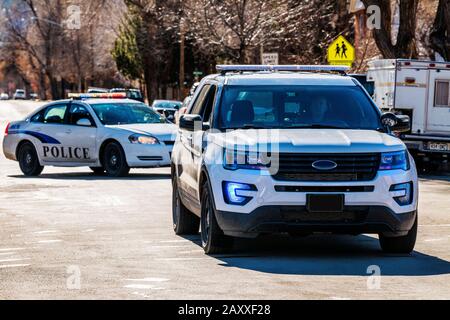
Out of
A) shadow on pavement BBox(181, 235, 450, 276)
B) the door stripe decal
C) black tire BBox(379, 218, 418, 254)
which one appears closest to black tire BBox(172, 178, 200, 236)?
shadow on pavement BBox(181, 235, 450, 276)

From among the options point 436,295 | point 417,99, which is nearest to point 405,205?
point 436,295

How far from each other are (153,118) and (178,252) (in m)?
12.8

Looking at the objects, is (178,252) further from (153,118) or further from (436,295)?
(153,118)

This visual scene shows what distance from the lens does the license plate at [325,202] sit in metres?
10.6

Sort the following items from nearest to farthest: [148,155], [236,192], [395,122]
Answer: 1. [236,192]
2. [395,122]
3. [148,155]

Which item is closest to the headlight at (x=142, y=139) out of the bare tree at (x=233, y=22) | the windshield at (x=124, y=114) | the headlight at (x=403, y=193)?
the windshield at (x=124, y=114)

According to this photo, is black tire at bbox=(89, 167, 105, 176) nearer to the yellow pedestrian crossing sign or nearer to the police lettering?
the police lettering

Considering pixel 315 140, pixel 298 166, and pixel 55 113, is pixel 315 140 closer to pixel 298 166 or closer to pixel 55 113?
pixel 298 166

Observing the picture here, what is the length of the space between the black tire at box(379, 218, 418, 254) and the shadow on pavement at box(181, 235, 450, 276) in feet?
0.25

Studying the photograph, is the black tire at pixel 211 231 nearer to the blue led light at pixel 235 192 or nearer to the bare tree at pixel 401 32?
the blue led light at pixel 235 192

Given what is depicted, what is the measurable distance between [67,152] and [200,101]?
11.7 m

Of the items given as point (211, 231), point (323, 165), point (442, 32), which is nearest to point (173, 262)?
point (211, 231)

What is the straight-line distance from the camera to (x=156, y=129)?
2358cm

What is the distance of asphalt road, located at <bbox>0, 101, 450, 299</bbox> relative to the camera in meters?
9.08
